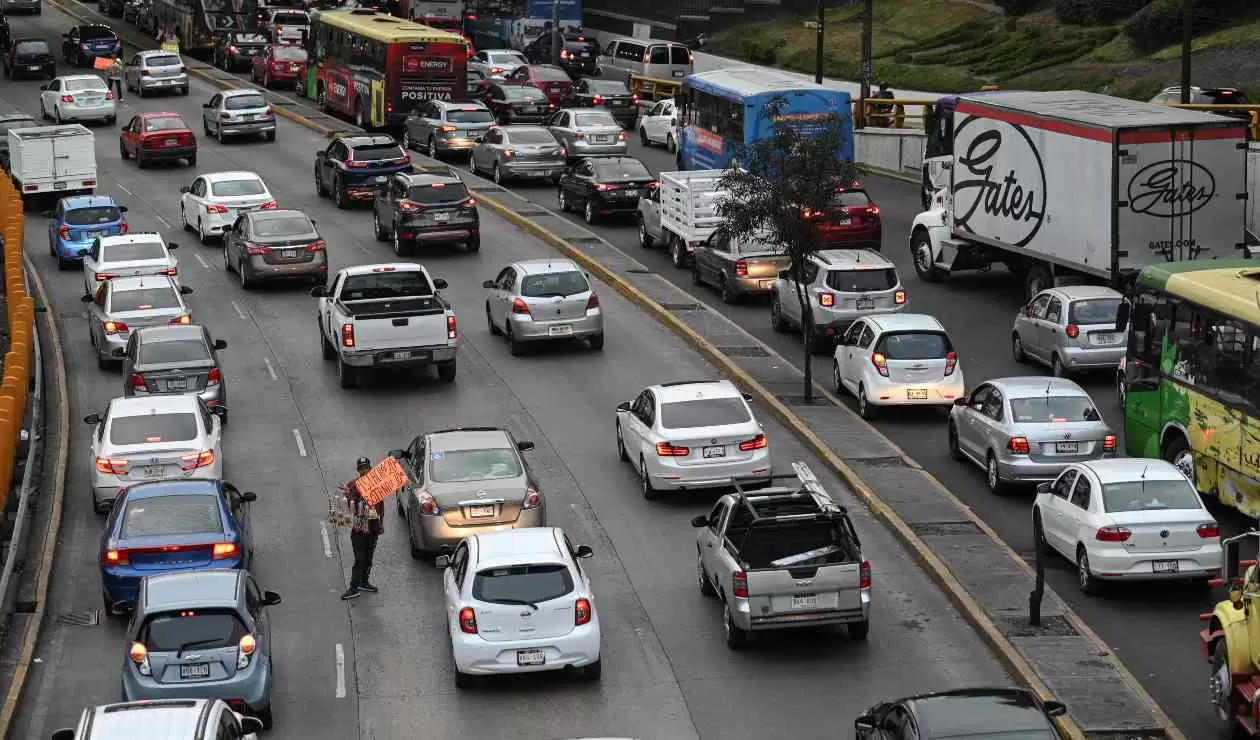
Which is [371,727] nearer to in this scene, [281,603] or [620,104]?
[281,603]

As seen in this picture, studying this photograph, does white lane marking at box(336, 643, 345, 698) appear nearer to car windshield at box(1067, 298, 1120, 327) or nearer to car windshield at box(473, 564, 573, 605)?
car windshield at box(473, 564, 573, 605)

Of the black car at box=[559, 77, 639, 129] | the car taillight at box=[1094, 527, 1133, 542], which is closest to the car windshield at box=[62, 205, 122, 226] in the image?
the black car at box=[559, 77, 639, 129]

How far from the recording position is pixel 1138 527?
2189cm

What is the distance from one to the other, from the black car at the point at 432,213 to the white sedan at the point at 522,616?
917 inches

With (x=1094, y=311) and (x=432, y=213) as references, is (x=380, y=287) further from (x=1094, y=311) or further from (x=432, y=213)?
(x=1094, y=311)

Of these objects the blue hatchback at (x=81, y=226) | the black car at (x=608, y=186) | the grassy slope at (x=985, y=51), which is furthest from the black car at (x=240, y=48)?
A: the blue hatchback at (x=81, y=226)

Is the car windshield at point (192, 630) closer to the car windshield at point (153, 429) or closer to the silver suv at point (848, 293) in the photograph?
the car windshield at point (153, 429)

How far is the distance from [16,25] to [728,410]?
78.1 metres

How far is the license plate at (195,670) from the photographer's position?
58.9 feet

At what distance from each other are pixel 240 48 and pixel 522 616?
62.4m

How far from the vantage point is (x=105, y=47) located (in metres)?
79.8

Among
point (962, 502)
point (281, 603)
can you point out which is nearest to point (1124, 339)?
point (962, 502)

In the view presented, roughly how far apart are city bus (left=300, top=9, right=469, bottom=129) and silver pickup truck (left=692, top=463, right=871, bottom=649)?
38.7 meters

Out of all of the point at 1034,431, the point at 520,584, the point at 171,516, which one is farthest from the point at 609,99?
the point at 520,584
